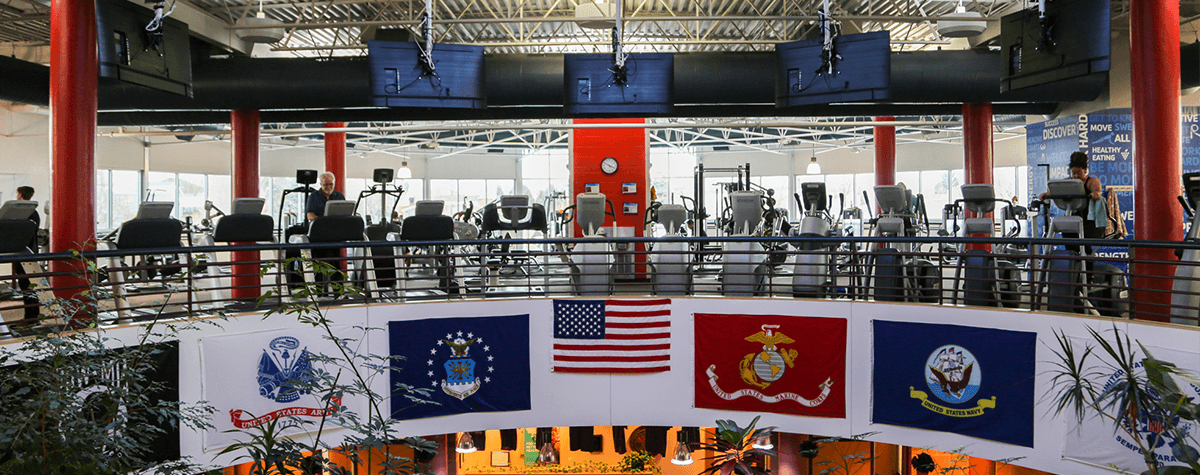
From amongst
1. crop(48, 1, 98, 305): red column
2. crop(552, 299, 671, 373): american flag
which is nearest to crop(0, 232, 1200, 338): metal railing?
A: crop(552, 299, 671, 373): american flag

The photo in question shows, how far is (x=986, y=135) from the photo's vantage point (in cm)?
959

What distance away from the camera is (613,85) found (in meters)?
7.63

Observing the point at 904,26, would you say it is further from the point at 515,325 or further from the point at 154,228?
A: the point at 154,228

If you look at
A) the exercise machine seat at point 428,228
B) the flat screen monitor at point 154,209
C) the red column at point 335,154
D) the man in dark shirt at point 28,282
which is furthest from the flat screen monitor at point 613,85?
the red column at point 335,154

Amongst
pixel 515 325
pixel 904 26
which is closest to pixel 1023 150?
pixel 904 26

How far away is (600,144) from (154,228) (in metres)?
7.04

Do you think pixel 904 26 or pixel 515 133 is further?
pixel 515 133

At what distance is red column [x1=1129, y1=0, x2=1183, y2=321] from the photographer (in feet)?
19.0

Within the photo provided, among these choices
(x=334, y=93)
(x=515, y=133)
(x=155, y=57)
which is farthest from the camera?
(x=515, y=133)

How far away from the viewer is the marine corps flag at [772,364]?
266 inches

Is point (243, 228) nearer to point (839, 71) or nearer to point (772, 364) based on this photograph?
point (772, 364)

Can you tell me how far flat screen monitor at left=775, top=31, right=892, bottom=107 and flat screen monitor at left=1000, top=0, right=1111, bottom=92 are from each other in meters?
1.03

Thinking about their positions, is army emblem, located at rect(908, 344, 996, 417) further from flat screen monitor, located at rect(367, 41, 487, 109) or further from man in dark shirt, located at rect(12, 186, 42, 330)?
man in dark shirt, located at rect(12, 186, 42, 330)

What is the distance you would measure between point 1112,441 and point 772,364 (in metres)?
2.62
